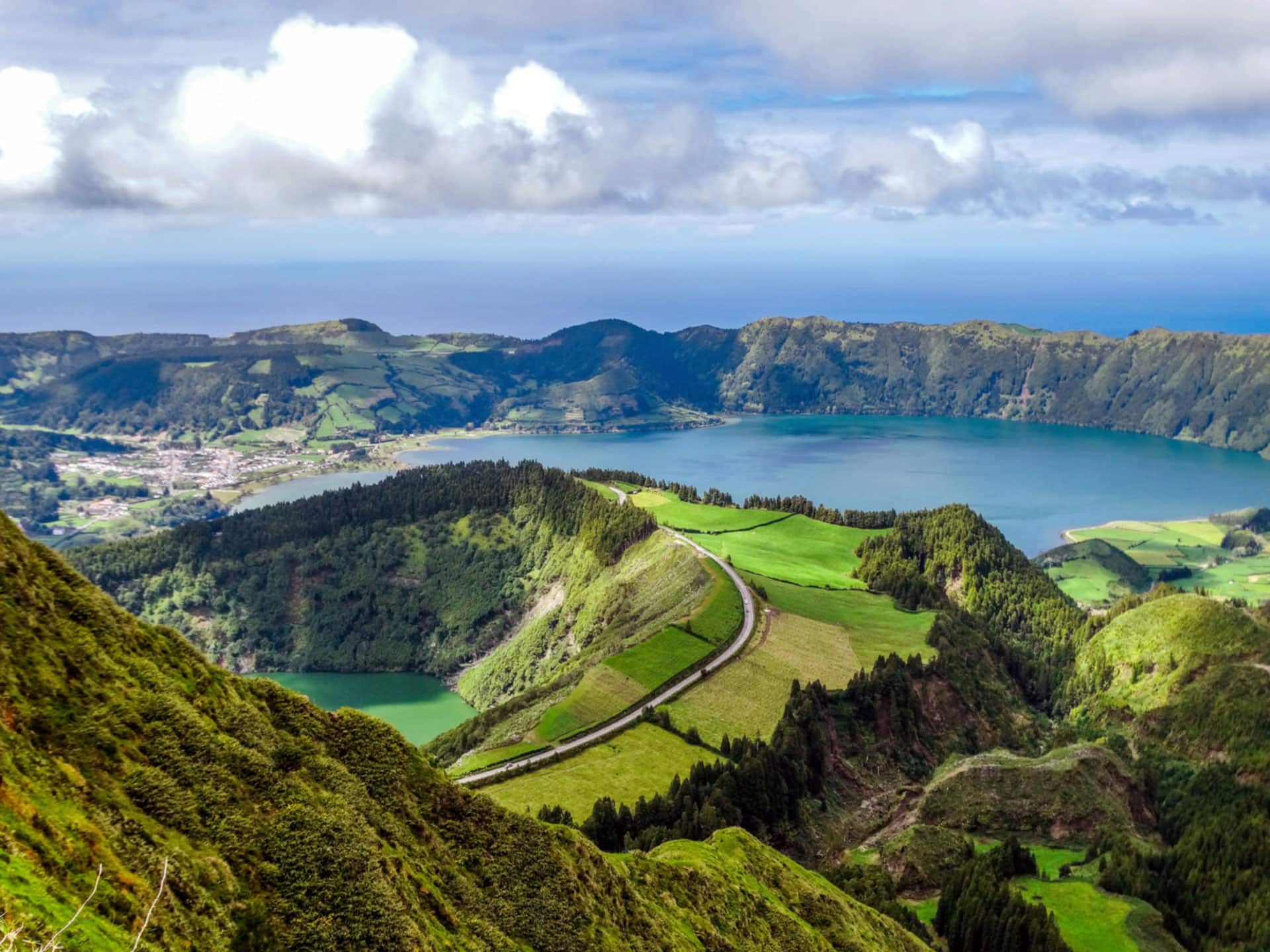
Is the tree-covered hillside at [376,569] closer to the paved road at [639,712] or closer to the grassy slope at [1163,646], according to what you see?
the paved road at [639,712]

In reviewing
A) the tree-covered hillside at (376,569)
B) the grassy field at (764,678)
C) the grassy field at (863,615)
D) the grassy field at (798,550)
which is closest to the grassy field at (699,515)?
the grassy field at (798,550)

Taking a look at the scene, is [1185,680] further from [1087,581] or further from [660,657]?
[1087,581]

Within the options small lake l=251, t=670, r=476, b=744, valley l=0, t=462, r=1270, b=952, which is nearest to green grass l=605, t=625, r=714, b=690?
valley l=0, t=462, r=1270, b=952

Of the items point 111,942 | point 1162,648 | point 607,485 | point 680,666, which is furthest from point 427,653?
point 111,942

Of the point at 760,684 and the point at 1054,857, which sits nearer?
the point at 1054,857

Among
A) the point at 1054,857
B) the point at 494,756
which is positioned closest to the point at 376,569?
the point at 494,756

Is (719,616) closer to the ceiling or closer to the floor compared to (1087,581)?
closer to the ceiling

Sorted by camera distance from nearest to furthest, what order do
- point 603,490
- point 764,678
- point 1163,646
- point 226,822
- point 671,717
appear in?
point 226,822, point 671,717, point 764,678, point 1163,646, point 603,490
